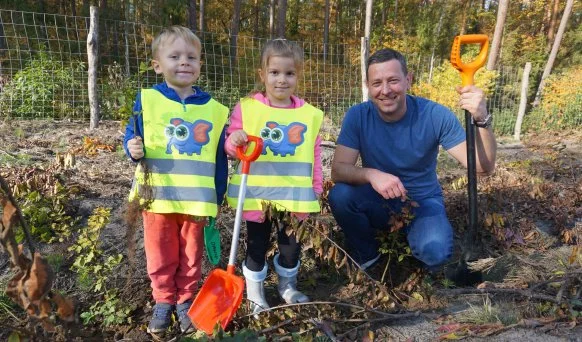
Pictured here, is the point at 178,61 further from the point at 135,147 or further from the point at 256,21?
the point at 256,21

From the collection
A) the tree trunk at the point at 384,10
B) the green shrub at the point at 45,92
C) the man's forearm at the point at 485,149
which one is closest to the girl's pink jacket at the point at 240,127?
the man's forearm at the point at 485,149

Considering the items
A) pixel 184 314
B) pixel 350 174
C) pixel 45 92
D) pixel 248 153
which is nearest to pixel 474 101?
pixel 350 174

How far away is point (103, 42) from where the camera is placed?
10.7 metres

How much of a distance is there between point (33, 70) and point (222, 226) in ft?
21.1

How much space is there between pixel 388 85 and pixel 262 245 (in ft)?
3.98

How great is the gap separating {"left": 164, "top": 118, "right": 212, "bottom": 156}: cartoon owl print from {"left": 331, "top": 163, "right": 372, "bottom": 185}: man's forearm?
38.1 inches

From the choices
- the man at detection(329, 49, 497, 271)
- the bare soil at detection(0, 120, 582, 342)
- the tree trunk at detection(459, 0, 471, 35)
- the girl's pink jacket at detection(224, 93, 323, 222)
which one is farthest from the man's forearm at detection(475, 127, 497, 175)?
the tree trunk at detection(459, 0, 471, 35)

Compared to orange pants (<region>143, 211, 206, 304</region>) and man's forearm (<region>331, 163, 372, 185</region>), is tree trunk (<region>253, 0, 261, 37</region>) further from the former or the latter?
orange pants (<region>143, 211, 206, 304</region>)

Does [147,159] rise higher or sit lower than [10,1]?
lower

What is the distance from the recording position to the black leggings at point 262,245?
2.43m

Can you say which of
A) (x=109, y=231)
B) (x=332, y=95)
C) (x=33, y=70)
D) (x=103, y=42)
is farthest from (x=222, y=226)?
(x=103, y=42)

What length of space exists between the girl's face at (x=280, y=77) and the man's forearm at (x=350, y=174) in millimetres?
667

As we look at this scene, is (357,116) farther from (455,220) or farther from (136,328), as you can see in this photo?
(136,328)

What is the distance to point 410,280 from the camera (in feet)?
8.47
